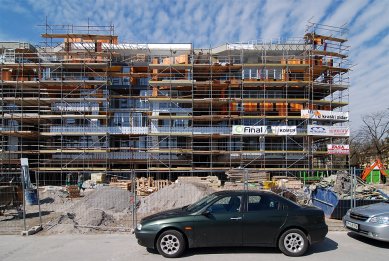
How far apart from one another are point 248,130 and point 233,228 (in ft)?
89.9

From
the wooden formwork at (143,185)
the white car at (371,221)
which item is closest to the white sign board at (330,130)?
the wooden formwork at (143,185)

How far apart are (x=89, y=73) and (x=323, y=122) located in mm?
24171

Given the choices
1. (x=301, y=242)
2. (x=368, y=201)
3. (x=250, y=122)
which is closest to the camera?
(x=301, y=242)

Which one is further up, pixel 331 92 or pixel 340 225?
pixel 331 92

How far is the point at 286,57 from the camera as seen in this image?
1501 inches

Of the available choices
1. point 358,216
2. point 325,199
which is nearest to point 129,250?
point 358,216

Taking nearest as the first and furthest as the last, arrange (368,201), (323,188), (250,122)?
(368,201) → (323,188) → (250,122)

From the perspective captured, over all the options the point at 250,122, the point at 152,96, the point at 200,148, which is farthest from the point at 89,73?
the point at 250,122

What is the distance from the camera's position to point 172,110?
36844 millimetres

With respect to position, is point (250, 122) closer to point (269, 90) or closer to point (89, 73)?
point (269, 90)

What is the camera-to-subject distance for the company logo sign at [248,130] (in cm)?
3450

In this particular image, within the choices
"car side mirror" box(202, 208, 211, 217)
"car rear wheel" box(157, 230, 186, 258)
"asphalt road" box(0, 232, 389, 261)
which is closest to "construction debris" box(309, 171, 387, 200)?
"asphalt road" box(0, 232, 389, 261)

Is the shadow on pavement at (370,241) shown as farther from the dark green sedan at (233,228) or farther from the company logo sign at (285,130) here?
the company logo sign at (285,130)

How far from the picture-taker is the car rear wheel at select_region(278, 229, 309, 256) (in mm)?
7672
